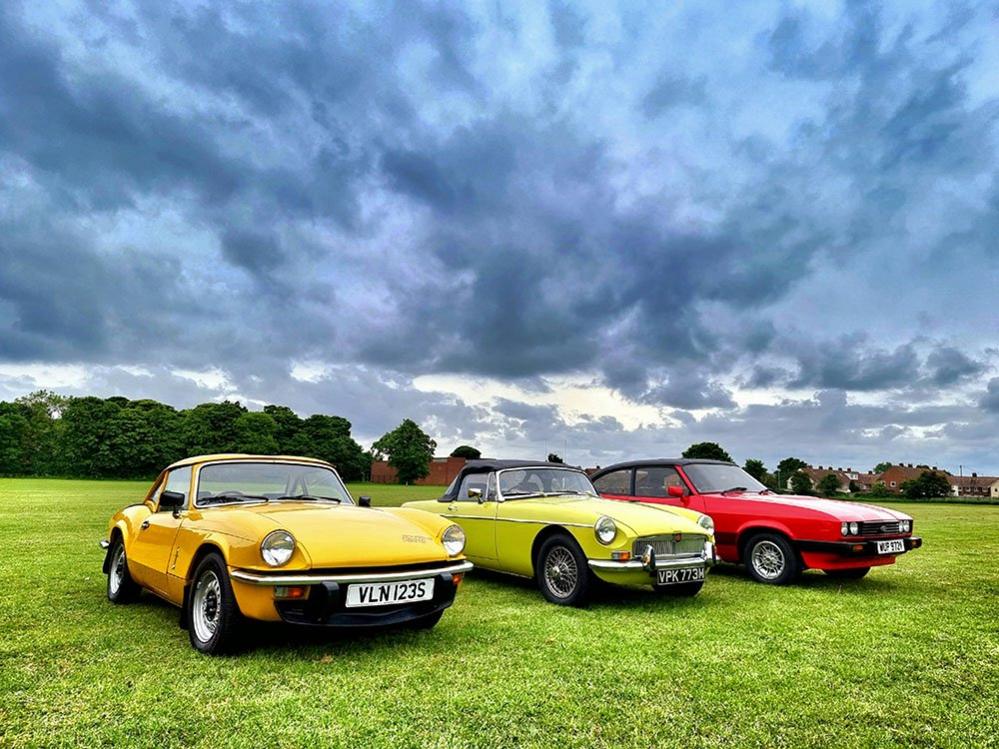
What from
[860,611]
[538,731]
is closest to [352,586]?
[538,731]

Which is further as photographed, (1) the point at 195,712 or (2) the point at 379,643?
(2) the point at 379,643

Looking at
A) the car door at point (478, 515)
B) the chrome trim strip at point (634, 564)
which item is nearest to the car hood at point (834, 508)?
the chrome trim strip at point (634, 564)

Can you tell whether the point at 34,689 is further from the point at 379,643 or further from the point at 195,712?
the point at 379,643

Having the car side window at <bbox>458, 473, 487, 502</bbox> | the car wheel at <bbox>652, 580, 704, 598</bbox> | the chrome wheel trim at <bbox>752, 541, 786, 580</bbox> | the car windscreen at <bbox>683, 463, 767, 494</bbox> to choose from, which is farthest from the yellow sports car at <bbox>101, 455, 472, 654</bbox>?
the car windscreen at <bbox>683, 463, 767, 494</bbox>

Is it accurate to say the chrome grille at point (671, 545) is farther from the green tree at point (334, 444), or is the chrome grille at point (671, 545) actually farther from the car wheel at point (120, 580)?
the green tree at point (334, 444)

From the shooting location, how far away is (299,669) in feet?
14.1

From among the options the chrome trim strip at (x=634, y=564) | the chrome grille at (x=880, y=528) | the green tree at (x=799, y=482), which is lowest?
the green tree at (x=799, y=482)

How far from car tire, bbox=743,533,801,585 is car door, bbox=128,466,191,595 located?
6800 millimetres

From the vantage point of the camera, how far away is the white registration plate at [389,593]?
4.47 metres

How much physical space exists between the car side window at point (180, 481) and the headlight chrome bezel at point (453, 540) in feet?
7.54

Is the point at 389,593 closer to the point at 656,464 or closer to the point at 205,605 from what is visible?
the point at 205,605

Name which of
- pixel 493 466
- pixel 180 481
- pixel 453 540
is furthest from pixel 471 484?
pixel 180 481

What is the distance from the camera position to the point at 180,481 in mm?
6098

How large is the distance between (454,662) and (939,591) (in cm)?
670
